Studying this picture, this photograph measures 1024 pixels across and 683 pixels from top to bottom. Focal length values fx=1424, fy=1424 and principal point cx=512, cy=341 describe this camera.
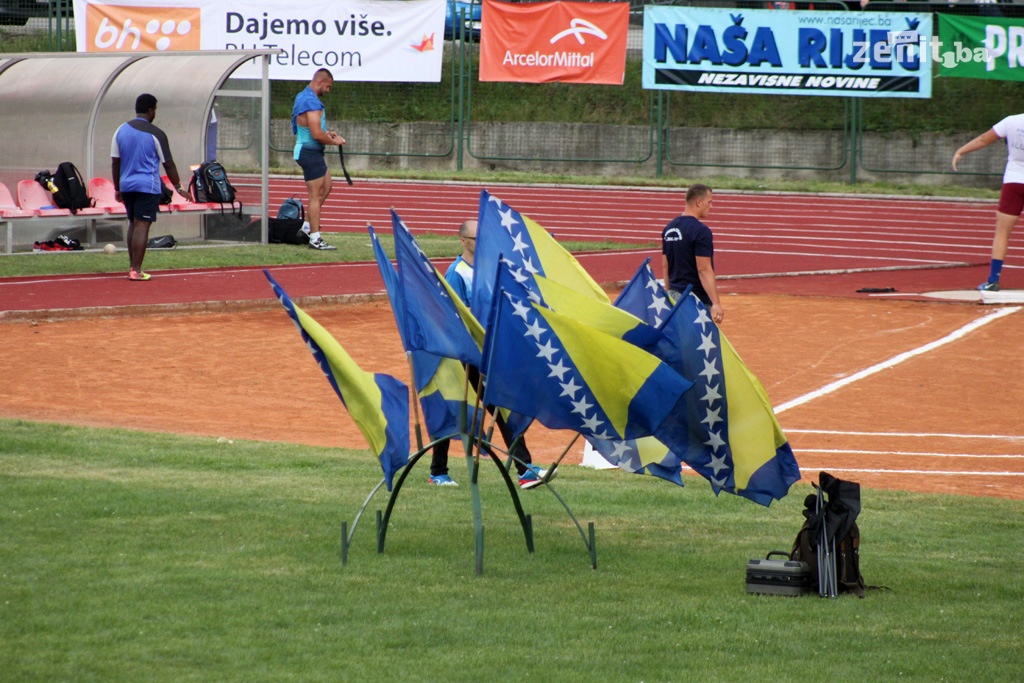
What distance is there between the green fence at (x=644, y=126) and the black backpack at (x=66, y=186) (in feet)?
38.2

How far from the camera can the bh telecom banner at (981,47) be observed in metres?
29.1

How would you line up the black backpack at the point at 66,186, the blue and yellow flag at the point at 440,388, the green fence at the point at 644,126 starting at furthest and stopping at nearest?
the green fence at the point at 644,126 → the black backpack at the point at 66,186 → the blue and yellow flag at the point at 440,388

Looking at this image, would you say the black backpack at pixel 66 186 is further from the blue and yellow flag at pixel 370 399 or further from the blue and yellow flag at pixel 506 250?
the blue and yellow flag at pixel 370 399

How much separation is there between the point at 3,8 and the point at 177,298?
24.8 m

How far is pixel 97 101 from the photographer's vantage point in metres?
20.5

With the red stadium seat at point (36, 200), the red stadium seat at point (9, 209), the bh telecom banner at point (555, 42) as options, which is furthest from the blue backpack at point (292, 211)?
the bh telecom banner at point (555, 42)

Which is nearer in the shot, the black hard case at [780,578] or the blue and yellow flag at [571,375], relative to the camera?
the blue and yellow flag at [571,375]

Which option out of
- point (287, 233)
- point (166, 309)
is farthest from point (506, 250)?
point (287, 233)

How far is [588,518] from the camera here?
25.8 feet

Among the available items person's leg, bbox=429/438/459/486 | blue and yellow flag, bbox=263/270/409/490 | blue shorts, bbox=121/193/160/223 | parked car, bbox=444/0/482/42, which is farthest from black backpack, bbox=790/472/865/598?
parked car, bbox=444/0/482/42

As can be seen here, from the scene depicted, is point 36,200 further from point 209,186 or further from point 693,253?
point 693,253

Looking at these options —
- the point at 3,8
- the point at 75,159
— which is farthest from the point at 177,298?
the point at 3,8

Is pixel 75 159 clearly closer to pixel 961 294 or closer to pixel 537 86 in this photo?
pixel 961 294

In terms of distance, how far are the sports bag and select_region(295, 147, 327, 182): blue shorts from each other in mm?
2881
